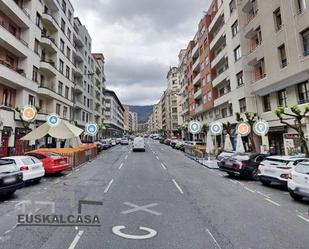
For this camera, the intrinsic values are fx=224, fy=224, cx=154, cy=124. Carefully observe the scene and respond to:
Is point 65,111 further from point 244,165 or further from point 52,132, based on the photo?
point 244,165

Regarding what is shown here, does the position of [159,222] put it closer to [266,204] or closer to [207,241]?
[207,241]

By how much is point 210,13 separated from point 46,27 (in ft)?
88.0

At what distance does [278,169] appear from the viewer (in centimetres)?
1063

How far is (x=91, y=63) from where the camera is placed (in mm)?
56594

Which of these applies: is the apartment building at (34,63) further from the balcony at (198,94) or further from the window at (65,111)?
the balcony at (198,94)

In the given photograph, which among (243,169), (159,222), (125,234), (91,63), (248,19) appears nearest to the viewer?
(125,234)

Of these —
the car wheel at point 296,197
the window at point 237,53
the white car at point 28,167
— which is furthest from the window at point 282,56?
the white car at point 28,167

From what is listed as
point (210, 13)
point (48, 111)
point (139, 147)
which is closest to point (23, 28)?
point (48, 111)

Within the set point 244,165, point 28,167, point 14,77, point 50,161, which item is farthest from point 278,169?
point 14,77

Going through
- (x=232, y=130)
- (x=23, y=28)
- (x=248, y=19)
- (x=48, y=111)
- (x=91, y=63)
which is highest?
(x=91, y=63)

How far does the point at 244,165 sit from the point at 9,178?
11766mm

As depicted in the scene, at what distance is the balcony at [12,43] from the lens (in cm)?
1958

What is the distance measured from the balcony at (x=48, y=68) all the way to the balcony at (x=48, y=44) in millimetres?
1515

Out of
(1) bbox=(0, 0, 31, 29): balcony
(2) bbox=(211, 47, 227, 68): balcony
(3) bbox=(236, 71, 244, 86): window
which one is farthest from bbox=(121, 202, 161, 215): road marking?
(2) bbox=(211, 47, 227, 68): balcony
